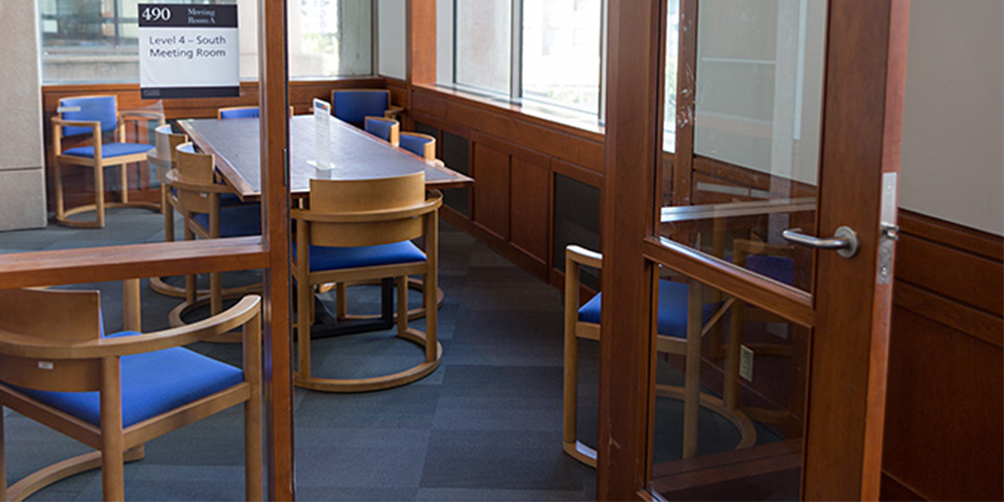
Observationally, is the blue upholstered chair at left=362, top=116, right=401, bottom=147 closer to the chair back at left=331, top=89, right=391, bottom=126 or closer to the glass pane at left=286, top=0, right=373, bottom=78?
the chair back at left=331, top=89, right=391, bottom=126

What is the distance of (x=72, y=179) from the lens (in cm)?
253

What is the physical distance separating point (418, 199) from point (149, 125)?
156cm

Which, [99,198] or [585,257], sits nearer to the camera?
[99,198]

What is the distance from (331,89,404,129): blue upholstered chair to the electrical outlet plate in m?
5.96

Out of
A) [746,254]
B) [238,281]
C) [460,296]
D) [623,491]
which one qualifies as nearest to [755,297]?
[746,254]

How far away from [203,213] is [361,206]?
125 centimetres

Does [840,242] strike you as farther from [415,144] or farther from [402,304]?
[415,144]

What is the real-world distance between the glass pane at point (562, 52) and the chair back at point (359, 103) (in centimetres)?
197

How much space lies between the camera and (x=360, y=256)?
4102mm

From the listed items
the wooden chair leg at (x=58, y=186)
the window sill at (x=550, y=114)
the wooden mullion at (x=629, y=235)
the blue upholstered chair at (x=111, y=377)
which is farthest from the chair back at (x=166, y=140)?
the window sill at (x=550, y=114)

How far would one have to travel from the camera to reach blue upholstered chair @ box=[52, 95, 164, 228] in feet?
8.21

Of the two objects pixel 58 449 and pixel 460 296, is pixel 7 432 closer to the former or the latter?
pixel 58 449

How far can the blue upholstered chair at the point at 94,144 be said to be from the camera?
2502mm

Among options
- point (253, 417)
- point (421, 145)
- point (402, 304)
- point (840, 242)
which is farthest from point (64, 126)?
point (421, 145)
